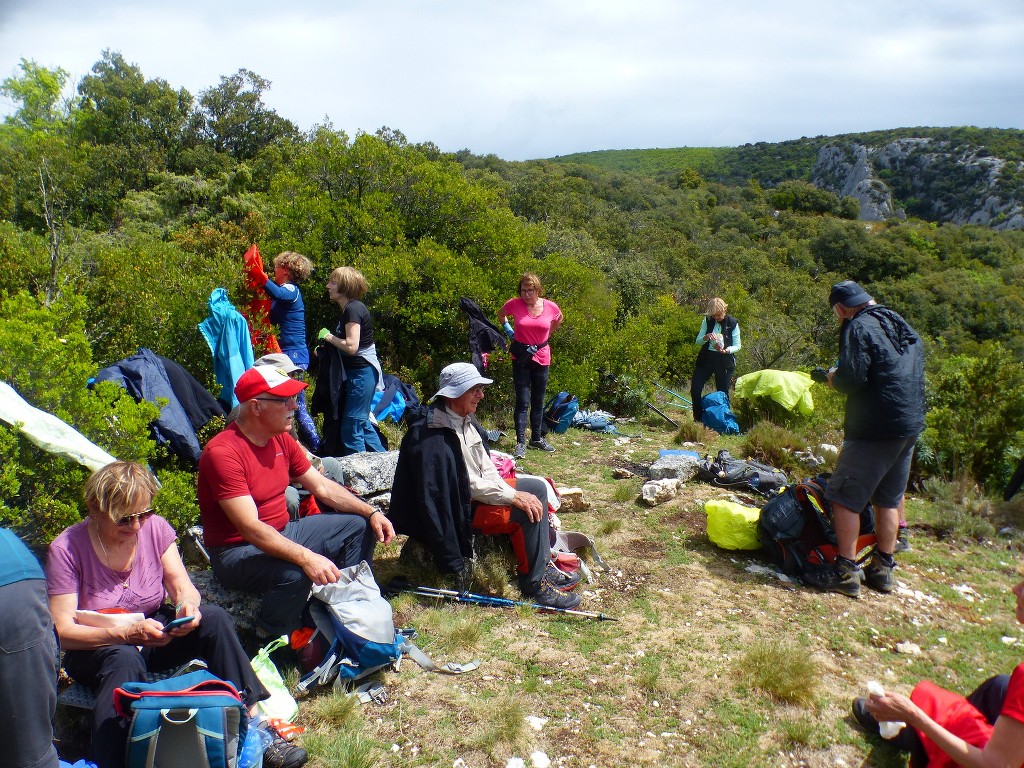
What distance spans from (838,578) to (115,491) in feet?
12.8

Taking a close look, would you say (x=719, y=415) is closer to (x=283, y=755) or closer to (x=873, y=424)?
(x=873, y=424)

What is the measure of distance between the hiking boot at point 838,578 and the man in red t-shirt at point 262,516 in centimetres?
287

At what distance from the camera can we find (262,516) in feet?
10.6

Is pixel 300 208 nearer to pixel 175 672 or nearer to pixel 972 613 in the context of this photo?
pixel 175 672

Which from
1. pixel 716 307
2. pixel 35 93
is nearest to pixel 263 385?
pixel 716 307

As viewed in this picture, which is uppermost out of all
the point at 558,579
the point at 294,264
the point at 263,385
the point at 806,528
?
the point at 294,264

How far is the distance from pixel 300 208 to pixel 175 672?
6.46m

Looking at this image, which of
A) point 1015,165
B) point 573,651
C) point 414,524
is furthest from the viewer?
point 1015,165

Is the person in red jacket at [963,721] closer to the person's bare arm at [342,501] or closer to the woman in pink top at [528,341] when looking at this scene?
the person's bare arm at [342,501]

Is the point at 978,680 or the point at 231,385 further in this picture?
the point at 231,385

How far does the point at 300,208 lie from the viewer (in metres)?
8.20

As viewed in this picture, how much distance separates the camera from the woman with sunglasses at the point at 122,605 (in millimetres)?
2484

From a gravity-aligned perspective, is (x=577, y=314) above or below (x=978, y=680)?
above

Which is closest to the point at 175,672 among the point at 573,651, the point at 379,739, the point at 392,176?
the point at 379,739
